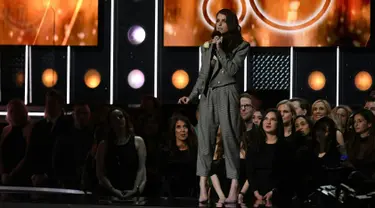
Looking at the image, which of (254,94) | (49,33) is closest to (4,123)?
(49,33)

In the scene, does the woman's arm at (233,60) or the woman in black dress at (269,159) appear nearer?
the woman's arm at (233,60)

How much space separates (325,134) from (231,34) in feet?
4.24

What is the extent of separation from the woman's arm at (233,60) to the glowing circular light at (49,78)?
164 inches

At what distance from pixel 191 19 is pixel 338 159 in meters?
3.37

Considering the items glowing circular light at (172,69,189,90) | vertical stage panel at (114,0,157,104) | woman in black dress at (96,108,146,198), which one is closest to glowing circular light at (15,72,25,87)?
vertical stage panel at (114,0,157,104)

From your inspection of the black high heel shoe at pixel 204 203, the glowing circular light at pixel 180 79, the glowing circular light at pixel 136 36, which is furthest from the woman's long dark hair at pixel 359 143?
the glowing circular light at pixel 136 36

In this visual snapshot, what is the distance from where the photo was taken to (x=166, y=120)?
810cm

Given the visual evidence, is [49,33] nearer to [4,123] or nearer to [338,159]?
[4,123]

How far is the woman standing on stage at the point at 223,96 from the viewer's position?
624 centimetres

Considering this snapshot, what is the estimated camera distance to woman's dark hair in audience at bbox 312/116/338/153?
709cm

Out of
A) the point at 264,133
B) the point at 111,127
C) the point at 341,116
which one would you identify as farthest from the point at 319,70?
the point at 111,127

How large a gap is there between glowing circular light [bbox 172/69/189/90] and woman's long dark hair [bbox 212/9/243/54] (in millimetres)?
3761

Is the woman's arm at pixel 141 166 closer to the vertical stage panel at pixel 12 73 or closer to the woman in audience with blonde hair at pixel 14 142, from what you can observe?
the woman in audience with blonde hair at pixel 14 142

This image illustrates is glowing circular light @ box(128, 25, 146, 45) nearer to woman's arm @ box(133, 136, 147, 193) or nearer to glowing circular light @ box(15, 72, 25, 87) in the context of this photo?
glowing circular light @ box(15, 72, 25, 87)
